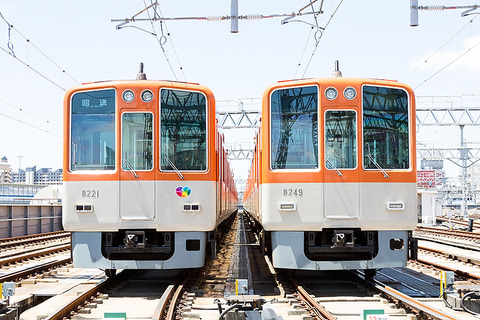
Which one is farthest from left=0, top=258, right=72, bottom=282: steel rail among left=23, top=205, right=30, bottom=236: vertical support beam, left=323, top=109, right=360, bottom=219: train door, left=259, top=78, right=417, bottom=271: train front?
left=23, top=205, right=30, bottom=236: vertical support beam

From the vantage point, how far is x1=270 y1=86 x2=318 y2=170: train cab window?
8.12 m

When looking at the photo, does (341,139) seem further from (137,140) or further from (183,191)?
(137,140)

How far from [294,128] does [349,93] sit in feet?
3.17

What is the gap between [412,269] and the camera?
11031 millimetres

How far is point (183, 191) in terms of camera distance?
816 cm

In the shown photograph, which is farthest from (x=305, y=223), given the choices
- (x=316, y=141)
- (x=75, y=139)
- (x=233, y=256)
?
(x=233, y=256)

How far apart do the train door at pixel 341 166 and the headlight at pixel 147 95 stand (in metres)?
2.62

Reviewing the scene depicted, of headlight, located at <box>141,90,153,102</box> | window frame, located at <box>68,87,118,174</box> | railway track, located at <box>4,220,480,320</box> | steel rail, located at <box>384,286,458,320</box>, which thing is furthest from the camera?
headlight, located at <box>141,90,153,102</box>

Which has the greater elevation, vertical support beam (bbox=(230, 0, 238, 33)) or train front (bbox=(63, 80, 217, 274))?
vertical support beam (bbox=(230, 0, 238, 33))

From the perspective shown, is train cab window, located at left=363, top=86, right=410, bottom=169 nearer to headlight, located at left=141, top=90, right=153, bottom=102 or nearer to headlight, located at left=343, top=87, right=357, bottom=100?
headlight, located at left=343, top=87, right=357, bottom=100

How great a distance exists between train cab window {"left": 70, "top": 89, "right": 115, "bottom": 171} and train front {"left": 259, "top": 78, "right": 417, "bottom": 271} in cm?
230

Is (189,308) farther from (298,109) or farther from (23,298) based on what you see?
(298,109)

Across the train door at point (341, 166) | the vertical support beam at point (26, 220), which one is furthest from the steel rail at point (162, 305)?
the vertical support beam at point (26, 220)

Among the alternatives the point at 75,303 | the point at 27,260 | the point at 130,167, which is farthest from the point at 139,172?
the point at 27,260
